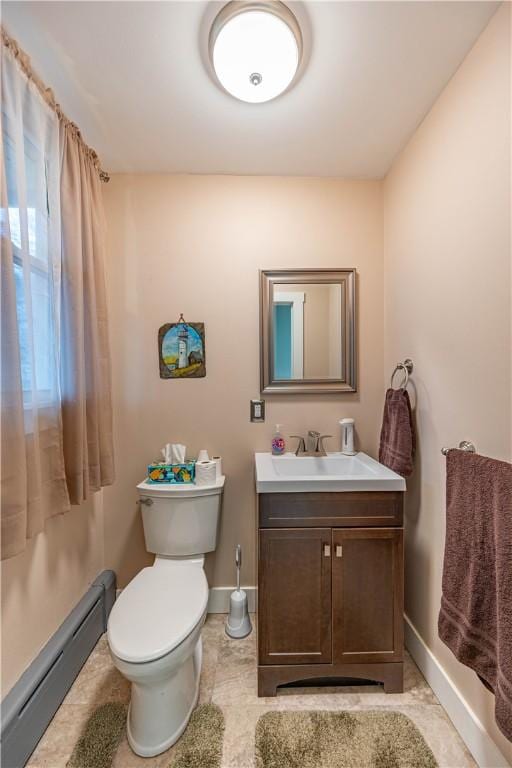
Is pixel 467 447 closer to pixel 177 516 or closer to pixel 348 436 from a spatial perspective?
pixel 348 436

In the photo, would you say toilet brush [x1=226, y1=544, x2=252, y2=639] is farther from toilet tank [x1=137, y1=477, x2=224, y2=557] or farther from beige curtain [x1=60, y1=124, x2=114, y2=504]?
beige curtain [x1=60, y1=124, x2=114, y2=504]

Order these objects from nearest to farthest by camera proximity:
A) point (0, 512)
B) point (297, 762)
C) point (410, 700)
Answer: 1. point (0, 512)
2. point (297, 762)
3. point (410, 700)

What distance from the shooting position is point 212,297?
2.00m

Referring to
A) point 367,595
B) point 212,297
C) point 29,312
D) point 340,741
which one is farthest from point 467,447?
point 29,312

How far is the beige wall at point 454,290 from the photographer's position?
1096 mm

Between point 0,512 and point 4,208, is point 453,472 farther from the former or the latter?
point 4,208

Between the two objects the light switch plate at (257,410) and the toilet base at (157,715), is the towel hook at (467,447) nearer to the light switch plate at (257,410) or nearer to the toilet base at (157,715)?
the light switch plate at (257,410)

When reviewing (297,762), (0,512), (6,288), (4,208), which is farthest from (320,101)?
(297,762)

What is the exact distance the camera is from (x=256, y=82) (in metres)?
1.26

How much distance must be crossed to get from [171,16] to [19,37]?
54 centimetres

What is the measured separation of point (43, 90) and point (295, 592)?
86.0 inches

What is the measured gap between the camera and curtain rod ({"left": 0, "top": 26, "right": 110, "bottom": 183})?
1.12 meters

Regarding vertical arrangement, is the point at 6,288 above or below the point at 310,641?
above

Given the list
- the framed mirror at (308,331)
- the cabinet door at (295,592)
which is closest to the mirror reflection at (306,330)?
the framed mirror at (308,331)
